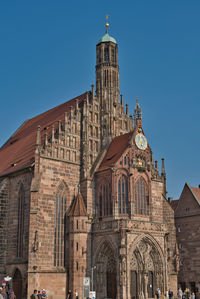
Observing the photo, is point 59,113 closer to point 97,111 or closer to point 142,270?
point 97,111

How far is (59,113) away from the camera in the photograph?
5144 cm

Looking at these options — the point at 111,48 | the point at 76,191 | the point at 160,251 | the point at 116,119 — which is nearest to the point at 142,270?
the point at 160,251

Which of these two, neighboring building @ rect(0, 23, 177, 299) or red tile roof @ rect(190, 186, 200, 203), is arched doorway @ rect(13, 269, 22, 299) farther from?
red tile roof @ rect(190, 186, 200, 203)

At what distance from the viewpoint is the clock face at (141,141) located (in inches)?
1759

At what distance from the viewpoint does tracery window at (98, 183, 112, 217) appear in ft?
138

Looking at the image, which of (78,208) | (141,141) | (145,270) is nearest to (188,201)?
(141,141)

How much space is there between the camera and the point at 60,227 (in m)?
40.8

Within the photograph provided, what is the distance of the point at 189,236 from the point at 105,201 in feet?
55.7

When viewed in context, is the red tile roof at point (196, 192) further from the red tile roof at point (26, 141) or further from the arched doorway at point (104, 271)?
the red tile roof at point (26, 141)

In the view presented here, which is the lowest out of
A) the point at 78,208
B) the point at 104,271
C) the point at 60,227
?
the point at 104,271

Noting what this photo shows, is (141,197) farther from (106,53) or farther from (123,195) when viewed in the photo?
(106,53)

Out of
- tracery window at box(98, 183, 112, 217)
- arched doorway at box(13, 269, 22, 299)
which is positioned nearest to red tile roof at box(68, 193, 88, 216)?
tracery window at box(98, 183, 112, 217)

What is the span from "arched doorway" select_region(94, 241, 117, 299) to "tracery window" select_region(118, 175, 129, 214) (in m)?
3.78

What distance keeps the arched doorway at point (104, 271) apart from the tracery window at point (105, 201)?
10.7 feet
